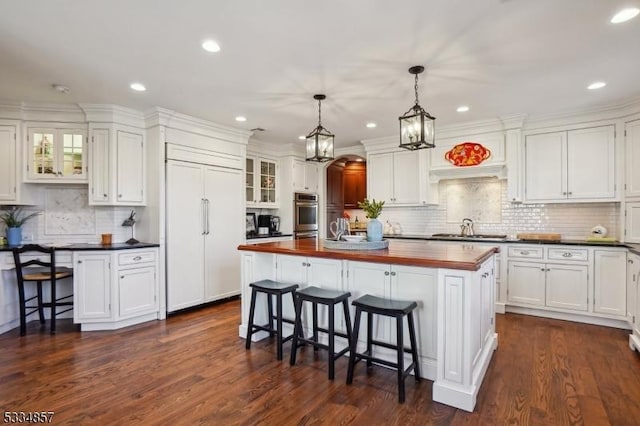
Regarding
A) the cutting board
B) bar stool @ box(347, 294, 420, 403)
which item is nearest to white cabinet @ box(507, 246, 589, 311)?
the cutting board

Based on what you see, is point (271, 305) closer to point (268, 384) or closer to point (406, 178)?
point (268, 384)

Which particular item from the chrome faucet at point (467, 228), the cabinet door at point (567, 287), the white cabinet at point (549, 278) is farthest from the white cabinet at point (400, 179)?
the cabinet door at point (567, 287)

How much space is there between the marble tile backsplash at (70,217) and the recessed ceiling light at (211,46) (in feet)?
9.01

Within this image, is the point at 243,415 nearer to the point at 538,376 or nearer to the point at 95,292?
the point at 538,376

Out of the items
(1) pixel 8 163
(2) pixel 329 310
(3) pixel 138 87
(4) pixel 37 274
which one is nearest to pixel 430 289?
(2) pixel 329 310

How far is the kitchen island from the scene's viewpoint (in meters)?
2.22

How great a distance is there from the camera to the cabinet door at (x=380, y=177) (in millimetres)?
5574

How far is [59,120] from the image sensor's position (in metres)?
4.08

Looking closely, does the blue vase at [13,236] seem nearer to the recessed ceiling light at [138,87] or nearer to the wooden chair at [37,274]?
the wooden chair at [37,274]

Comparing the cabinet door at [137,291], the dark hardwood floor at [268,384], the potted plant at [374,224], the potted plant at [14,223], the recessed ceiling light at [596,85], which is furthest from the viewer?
the potted plant at [14,223]

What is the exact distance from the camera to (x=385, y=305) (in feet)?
8.02

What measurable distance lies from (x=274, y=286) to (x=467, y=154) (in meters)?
3.40

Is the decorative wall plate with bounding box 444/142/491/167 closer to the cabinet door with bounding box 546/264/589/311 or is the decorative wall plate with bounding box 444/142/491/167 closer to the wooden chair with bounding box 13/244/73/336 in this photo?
the cabinet door with bounding box 546/264/589/311

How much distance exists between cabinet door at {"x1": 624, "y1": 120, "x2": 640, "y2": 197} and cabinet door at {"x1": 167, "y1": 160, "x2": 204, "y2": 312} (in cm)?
517
